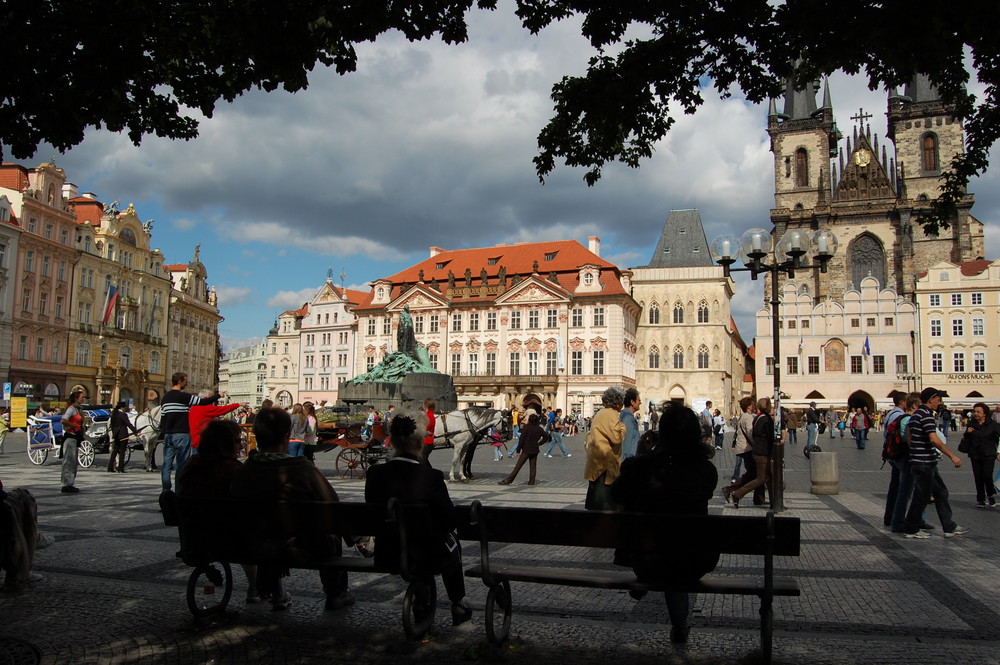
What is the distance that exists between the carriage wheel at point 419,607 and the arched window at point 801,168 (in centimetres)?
8174

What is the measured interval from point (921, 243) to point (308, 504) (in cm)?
7712

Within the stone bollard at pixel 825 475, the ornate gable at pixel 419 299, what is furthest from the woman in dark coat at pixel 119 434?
the ornate gable at pixel 419 299

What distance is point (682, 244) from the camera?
74375 millimetres

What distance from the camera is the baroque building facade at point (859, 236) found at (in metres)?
65.1

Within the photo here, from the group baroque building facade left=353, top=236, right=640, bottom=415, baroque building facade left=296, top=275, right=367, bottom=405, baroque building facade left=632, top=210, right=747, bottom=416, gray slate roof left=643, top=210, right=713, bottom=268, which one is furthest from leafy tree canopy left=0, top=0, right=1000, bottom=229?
baroque building facade left=296, top=275, right=367, bottom=405

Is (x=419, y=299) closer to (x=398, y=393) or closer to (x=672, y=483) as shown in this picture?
(x=398, y=393)

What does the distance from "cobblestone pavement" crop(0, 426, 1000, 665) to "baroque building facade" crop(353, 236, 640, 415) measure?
5579 centimetres

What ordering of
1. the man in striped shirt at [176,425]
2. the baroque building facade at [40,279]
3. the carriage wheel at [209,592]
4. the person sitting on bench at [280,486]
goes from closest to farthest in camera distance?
the carriage wheel at [209,592], the person sitting on bench at [280,486], the man in striped shirt at [176,425], the baroque building facade at [40,279]

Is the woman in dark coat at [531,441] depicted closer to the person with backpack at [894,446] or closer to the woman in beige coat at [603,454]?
the woman in beige coat at [603,454]

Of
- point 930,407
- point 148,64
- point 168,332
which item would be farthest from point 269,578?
point 168,332

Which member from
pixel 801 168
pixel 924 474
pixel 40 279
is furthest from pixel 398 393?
pixel 801 168

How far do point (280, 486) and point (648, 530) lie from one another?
2341 millimetres

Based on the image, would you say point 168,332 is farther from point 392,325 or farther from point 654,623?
point 654,623

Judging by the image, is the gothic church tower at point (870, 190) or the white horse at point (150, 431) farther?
the gothic church tower at point (870, 190)
